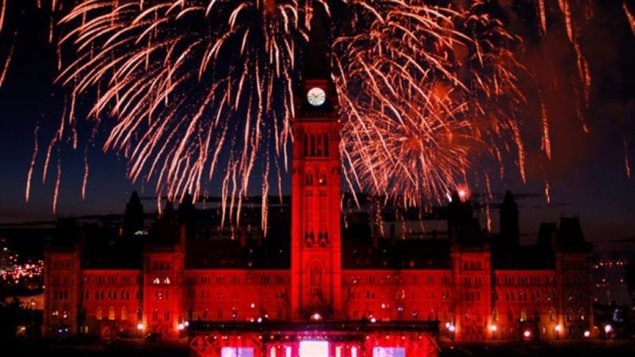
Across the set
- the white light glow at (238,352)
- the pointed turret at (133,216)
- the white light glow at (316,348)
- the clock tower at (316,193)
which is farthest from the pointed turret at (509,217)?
the white light glow at (238,352)

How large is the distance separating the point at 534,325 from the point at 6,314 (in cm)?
6401

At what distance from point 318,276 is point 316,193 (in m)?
9.81

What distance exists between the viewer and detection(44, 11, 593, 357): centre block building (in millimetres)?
105812

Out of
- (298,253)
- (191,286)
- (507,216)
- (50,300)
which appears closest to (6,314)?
(50,300)

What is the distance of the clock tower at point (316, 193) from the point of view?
346 feet

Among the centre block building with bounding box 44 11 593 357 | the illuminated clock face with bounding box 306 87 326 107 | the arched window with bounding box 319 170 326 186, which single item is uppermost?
the illuminated clock face with bounding box 306 87 326 107

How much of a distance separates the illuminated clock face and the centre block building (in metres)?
0.12

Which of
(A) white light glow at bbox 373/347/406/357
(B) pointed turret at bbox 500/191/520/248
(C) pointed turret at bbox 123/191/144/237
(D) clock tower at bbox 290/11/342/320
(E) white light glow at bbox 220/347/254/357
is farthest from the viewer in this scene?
(C) pointed turret at bbox 123/191/144/237

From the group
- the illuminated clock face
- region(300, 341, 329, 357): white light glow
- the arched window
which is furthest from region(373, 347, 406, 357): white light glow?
the illuminated clock face

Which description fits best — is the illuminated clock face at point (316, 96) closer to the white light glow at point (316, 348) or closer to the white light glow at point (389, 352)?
the white light glow at point (389, 352)

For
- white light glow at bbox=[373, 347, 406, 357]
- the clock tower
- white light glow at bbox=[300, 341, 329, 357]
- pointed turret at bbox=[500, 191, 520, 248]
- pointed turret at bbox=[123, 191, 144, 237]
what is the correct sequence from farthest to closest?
pointed turret at bbox=[123, 191, 144, 237] < pointed turret at bbox=[500, 191, 520, 248] < the clock tower < white light glow at bbox=[373, 347, 406, 357] < white light glow at bbox=[300, 341, 329, 357]

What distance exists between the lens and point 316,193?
106375 millimetres

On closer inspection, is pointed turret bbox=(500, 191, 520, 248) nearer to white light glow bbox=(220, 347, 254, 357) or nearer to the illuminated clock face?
the illuminated clock face

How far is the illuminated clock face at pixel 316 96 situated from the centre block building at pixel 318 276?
121mm
